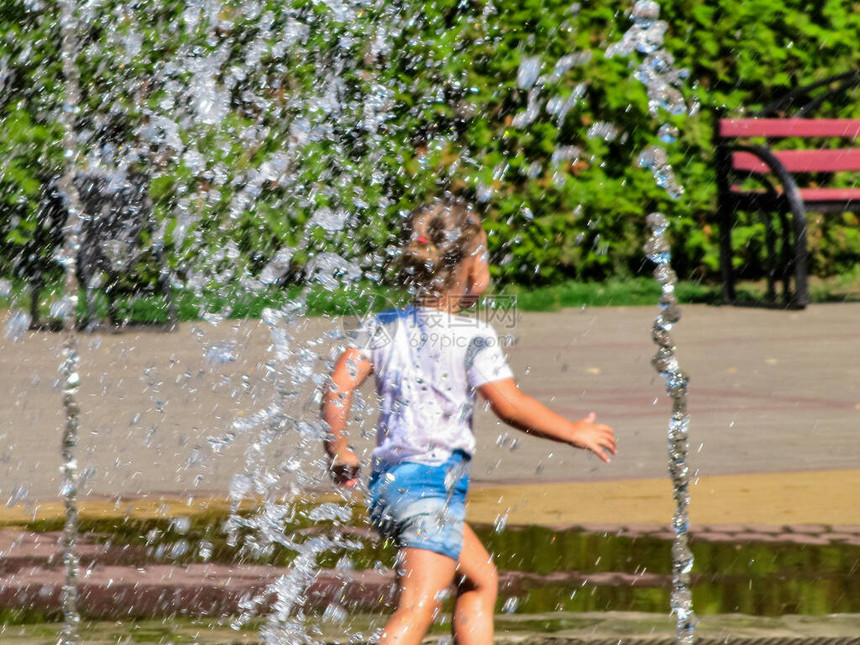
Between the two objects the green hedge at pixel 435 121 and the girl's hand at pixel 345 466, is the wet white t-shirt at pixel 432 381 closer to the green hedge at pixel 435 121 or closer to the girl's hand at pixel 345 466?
the girl's hand at pixel 345 466

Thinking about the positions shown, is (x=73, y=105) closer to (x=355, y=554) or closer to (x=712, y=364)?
(x=712, y=364)

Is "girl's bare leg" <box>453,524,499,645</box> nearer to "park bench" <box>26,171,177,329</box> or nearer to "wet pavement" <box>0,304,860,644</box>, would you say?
"wet pavement" <box>0,304,860,644</box>

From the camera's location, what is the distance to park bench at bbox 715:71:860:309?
1100cm

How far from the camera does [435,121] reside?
12.3 m

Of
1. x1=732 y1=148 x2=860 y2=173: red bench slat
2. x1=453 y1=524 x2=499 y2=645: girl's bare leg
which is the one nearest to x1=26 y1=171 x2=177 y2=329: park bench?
x1=732 y1=148 x2=860 y2=173: red bench slat

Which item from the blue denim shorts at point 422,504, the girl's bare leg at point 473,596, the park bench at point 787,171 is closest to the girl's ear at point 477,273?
the blue denim shorts at point 422,504

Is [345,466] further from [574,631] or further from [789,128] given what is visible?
[789,128]

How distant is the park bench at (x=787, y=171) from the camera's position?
36.1 feet

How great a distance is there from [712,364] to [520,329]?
6.13ft

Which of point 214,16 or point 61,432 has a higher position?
point 214,16

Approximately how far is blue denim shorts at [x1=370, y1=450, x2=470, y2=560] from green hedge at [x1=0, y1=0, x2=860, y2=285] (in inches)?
262

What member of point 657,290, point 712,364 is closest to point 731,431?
point 712,364

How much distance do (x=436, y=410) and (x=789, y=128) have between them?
30.3ft

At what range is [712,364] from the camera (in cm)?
887
